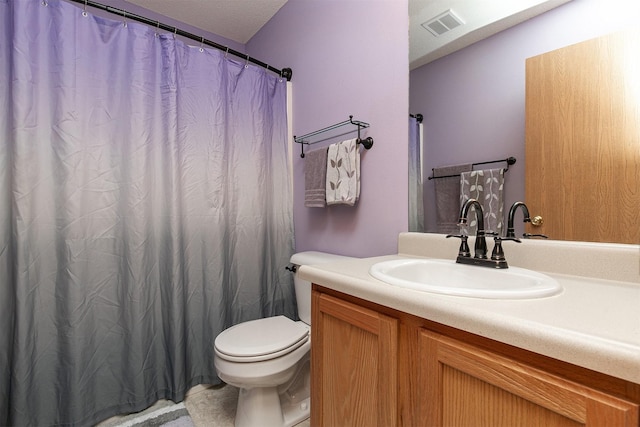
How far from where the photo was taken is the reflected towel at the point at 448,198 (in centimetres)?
118

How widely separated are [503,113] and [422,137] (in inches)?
12.6

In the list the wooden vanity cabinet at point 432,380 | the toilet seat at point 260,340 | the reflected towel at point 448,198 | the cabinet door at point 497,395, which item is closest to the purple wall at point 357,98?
the reflected towel at point 448,198

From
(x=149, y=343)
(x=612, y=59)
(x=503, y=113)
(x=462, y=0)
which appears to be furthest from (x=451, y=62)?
(x=149, y=343)

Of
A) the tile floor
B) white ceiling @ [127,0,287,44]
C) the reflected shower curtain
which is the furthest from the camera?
white ceiling @ [127,0,287,44]

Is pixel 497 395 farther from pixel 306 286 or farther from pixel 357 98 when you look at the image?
pixel 357 98

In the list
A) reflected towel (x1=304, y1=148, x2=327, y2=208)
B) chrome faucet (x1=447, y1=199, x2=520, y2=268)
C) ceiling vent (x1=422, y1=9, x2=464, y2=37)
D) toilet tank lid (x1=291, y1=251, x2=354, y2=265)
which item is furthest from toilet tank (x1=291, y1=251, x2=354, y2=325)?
ceiling vent (x1=422, y1=9, x2=464, y2=37)

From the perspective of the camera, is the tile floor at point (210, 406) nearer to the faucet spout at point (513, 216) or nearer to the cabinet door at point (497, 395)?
the cabinet door at point (497, 395)

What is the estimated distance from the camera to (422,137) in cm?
129

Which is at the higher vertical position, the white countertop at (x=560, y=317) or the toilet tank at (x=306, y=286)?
the white countertop at (x=560, y=317)

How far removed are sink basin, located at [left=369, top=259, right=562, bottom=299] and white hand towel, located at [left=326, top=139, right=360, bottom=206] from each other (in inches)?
20.7

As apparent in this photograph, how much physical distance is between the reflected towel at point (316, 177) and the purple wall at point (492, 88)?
541 millimetres

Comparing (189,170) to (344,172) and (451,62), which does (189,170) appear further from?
(451,62)

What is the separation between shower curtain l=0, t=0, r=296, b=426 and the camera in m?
1.20

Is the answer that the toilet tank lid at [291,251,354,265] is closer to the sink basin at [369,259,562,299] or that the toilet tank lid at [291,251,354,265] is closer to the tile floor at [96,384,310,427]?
the sink basin at [369,259,562,299]
